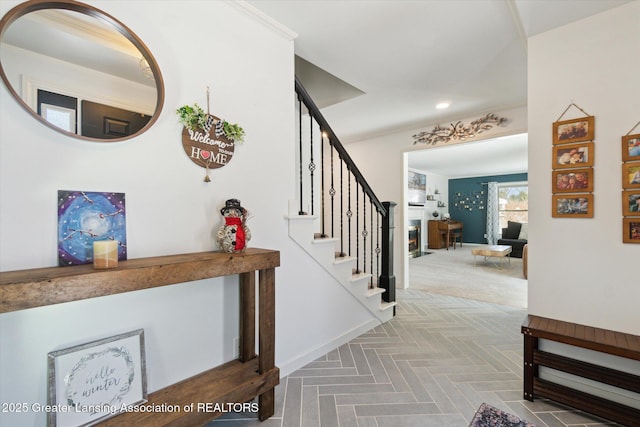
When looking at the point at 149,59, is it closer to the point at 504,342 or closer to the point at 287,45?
the point at 287,45

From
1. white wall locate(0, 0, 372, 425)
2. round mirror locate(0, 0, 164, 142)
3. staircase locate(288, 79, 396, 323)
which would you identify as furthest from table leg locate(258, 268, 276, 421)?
round mirror locate(0, 0, 164, 142)

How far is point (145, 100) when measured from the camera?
1.38 metres

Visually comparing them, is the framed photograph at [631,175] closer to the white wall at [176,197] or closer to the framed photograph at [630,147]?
the framed photograph at [630,147]

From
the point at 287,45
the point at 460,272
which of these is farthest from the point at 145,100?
the point at 460,272

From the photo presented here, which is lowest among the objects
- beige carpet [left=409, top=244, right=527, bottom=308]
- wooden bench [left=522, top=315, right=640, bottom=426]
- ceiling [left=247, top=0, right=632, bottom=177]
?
beige carpet [left=409, top=244, right=527, bottom=308]

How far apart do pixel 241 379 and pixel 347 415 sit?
679 mm

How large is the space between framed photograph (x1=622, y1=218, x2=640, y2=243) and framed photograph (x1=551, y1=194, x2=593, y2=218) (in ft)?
0.52

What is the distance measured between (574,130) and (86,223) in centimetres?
286

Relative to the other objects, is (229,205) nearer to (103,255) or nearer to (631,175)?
(103,255)

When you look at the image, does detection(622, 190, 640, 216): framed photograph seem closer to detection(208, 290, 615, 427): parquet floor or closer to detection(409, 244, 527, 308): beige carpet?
detection(208, 290, 615, 427): parquet floor

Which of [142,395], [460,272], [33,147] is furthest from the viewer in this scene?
[460,272]

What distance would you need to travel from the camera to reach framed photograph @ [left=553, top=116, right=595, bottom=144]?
67.9 inches

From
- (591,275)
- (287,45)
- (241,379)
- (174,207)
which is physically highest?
(287,45)

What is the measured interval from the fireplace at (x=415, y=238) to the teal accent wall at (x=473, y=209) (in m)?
2.61
